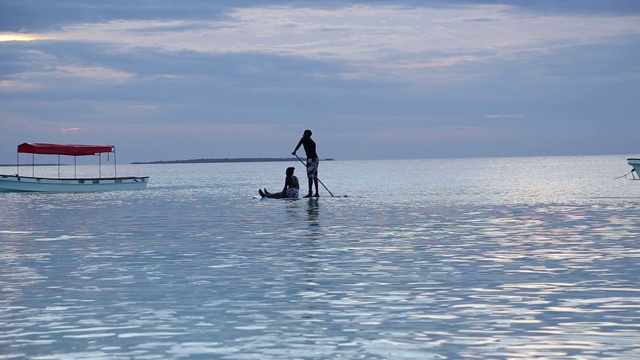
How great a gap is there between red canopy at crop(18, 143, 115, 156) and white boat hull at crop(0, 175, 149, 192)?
2.95m

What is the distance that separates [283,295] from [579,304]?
4.32m

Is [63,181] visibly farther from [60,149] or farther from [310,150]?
[310,150]

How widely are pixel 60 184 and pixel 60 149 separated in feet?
15.0

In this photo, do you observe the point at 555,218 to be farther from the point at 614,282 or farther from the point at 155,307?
the point at 155,307

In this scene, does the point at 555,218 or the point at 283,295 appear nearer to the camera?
the point at 283,295

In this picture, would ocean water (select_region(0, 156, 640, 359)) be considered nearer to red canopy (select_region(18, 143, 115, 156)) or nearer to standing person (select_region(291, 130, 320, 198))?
standing person (select_region(291, 130, 320, 198))

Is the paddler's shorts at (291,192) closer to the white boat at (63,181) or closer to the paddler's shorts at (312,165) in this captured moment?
the paddler's shorts at (312,165)

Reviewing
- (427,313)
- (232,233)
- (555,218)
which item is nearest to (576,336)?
(427,313)

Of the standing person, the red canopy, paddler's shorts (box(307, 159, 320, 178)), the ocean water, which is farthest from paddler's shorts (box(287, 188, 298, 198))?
the red canopy

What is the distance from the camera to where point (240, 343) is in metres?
11.1

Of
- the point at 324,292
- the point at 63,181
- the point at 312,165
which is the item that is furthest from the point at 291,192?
the point at 324,292

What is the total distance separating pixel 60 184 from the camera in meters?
67.8

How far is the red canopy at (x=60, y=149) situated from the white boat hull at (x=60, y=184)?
2954 mm

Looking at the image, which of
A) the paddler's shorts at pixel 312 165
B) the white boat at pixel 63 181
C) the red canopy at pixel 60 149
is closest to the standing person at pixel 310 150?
the paddler's shorts at pixel 312 165
